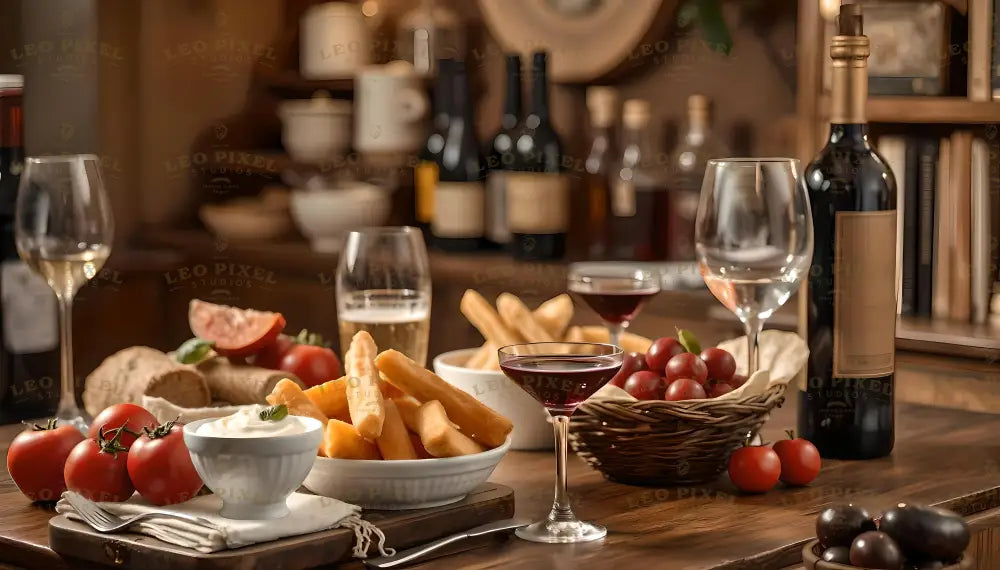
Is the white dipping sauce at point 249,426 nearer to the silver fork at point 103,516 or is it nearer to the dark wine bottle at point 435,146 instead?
the silver fork at point 103,516

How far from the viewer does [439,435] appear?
1.15 metres

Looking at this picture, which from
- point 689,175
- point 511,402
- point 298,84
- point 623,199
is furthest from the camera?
point 298,84

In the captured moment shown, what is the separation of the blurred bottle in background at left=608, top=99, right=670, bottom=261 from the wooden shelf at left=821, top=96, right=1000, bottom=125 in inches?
19.3

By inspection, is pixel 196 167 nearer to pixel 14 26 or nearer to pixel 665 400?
pixel 14 26

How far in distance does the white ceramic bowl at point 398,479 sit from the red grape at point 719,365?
0.28m

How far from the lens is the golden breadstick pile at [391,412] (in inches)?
45.7

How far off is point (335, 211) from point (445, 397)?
2233mm

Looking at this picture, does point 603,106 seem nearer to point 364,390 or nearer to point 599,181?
point 599,181

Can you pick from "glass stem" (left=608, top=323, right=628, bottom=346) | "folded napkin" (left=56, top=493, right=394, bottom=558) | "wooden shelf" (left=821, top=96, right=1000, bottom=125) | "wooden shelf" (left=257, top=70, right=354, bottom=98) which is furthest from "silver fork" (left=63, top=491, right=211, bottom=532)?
"wooden shelf" (left=257, top=70, right=354, bottom=98)

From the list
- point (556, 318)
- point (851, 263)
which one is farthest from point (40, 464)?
point (851, 263)

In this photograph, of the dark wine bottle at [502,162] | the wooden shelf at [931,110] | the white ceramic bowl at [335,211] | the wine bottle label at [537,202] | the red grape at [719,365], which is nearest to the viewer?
the red grape at [719,365]

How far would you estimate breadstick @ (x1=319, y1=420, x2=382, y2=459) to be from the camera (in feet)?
3.81

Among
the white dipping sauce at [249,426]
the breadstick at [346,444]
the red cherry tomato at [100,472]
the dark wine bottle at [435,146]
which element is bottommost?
the red cherry tomato at [100,472]

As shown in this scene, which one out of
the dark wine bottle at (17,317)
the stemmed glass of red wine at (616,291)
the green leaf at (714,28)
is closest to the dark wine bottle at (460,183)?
the green leaf at (714,28)
